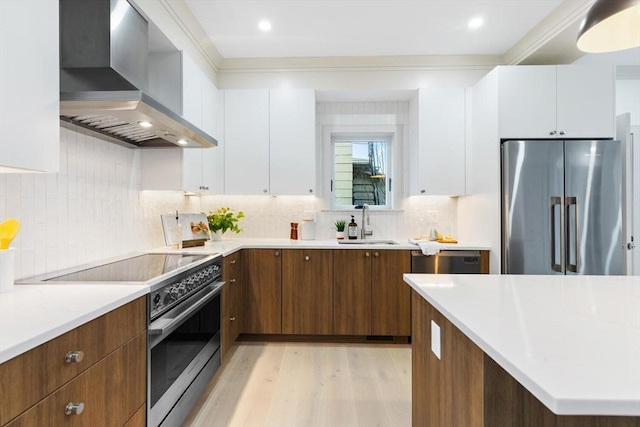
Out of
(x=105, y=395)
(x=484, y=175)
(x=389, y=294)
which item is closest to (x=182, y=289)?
(x=105, y=395)

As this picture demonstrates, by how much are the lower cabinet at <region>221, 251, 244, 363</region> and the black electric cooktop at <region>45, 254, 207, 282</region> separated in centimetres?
42

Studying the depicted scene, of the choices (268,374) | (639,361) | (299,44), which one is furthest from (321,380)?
(299,44)

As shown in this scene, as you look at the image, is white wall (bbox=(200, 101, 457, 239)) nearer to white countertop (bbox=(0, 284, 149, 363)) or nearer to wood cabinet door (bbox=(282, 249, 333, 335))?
wood cabinet door (bbox=(282, 249, 333, 335))

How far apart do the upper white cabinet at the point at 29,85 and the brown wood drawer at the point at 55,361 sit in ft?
1.95

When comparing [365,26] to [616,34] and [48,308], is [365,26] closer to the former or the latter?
[616,34]

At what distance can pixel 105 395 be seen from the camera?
1193mm

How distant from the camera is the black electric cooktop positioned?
61.8 inches

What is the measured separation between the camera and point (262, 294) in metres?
3.10

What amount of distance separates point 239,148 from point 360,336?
2.20 meters

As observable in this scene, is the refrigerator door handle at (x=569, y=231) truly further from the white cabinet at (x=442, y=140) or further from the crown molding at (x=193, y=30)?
the crown molding at (x=193, y=30)

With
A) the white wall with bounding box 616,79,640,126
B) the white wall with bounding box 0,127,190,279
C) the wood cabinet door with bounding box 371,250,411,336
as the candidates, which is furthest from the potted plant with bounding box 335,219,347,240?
the white wall with bounding box 616,79,640,126

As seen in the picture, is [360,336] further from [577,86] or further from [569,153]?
[577,86]

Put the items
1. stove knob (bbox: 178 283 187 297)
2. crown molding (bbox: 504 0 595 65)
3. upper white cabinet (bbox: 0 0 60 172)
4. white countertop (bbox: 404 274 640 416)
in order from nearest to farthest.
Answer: white countertop (bbox: 404 274 640 416), upper white cabinet (bbox: 0 0 60 172), stove knob (bbox: 178 283 187 297), crown molding (bbox: 504 0 595 65)

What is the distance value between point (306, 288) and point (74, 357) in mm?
2178
